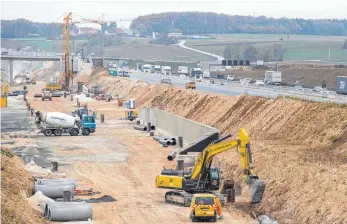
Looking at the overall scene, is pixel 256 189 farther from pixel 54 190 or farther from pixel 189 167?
pixel 189 167

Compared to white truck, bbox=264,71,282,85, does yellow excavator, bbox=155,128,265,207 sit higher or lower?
higher

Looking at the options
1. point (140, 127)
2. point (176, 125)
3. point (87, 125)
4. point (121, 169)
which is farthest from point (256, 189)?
point (140, 127)

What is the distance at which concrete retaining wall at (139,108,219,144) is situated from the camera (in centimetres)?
6877

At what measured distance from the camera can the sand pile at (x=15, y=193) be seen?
3619 cm

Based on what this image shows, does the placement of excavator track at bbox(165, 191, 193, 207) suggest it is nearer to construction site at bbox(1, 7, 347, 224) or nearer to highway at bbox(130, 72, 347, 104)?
construction site at bbox(1, 7, 347, 224)

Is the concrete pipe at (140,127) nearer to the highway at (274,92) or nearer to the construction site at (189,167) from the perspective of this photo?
the construction site at (189,167)

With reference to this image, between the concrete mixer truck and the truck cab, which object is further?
the truck cab

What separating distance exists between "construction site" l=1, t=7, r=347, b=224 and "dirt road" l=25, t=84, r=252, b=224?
76 millimetres

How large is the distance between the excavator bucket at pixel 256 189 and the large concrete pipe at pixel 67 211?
943 centimetres

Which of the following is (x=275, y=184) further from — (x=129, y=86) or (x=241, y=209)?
(x=129, y=86)

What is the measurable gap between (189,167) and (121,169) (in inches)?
306

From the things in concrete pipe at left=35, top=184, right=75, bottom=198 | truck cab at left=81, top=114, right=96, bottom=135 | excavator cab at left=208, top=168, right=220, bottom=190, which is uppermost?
excavator cab at left=208, top=168, right=220, bottom=190

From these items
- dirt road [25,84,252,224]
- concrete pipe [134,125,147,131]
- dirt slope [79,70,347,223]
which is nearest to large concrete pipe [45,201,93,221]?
dirt road [25,84,252,224]

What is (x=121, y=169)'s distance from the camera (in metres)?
60.6
